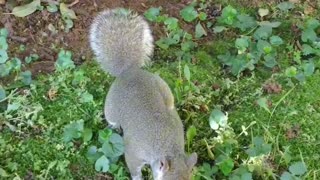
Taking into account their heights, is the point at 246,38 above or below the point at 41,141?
above

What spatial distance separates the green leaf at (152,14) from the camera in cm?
409

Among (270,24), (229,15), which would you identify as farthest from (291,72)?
(229,15)

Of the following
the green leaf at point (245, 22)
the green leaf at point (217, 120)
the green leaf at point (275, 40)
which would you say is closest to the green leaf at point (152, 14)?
the green leaf at point (245, 22)

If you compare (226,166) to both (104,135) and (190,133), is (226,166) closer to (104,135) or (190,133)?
(190,133)

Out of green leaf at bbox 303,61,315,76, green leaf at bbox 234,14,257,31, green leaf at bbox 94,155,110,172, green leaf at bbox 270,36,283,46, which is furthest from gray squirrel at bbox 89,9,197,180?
green leaf at bbox 303,61,315,76

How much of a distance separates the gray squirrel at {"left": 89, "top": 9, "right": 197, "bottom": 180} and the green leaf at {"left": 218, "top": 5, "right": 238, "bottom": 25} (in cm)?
54

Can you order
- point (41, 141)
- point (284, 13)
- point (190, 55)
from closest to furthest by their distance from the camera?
point (41, 141) < point (190, 55) < point (284, 13)

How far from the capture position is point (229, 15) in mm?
4105

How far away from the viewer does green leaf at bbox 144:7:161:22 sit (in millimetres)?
4094

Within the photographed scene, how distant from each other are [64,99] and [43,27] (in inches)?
23.3

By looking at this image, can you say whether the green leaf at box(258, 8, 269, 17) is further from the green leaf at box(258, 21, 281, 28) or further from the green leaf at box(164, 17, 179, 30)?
the green leaf at box(164, 17, 179, 30)

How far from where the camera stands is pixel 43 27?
13.2 feet

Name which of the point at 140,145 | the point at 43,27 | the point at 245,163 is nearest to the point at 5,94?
the point at 43,27

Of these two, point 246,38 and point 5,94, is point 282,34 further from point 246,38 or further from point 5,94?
point 5,94
